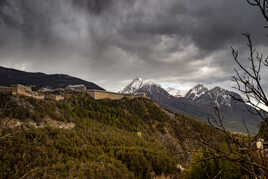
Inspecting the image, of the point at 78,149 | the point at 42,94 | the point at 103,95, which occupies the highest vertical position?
the point at 103,95

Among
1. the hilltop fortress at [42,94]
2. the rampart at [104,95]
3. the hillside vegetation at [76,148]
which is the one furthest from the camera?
the rampart at [104,95]

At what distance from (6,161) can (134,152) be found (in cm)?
1472

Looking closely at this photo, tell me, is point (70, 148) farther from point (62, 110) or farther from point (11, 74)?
point (11, 74)

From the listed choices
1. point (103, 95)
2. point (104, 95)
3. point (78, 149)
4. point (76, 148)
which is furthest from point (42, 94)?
point (104, 95)

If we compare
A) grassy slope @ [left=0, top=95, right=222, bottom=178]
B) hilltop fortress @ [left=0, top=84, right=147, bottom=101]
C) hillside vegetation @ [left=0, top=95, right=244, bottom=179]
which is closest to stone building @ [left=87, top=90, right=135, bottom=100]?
hilltop fortress @ [left=0, top=84, right=147, bottom=101]

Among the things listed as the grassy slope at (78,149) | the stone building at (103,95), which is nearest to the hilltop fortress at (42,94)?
the stone building at (103,95)

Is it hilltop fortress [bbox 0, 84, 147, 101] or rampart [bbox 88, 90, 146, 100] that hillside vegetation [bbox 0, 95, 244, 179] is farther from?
rampart [bbox 88, 90, 146, 100]

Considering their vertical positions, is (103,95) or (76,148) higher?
(103,95)

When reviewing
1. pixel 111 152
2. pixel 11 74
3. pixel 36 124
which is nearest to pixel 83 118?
pixel 36 124

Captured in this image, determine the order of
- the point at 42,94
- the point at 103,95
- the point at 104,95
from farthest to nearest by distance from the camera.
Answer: the point at 104,95 < the point at 103,95 < the point at 42,94

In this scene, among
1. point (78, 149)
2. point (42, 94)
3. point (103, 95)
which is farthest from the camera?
point (103, 95)

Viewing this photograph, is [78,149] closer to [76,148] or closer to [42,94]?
[76,148]

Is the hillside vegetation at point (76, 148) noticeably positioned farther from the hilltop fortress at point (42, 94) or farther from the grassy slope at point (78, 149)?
the hilltop fortress at point (42, 94)

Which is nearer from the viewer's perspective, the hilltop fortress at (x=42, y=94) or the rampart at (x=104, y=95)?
the hilltop fortress at (x=42, y=94)
